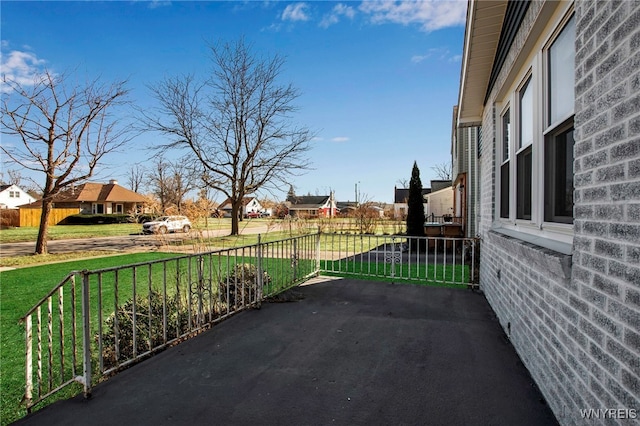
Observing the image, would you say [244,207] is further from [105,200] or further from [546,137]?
[546,137]

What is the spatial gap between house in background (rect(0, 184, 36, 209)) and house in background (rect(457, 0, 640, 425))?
2317 inches

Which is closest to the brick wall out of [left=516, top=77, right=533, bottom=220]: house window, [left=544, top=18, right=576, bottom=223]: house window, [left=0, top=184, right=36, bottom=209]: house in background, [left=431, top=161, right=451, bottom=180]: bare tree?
[left=544, top=18, right=576, bottom=223]: house window

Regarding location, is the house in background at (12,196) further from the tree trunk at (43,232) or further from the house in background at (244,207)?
the tree trunk at (43,232)

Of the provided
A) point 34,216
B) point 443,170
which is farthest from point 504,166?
point 443,170

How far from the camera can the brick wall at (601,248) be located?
1.33m

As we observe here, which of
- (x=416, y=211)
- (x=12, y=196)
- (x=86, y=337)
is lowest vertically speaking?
(x=86, y=337)

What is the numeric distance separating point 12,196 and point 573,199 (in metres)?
63.1

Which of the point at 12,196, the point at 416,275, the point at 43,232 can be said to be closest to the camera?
the point at 416,275

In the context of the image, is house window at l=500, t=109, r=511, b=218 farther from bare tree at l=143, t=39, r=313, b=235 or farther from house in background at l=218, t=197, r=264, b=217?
bare tree at l=143, t=39, r=313, b=235

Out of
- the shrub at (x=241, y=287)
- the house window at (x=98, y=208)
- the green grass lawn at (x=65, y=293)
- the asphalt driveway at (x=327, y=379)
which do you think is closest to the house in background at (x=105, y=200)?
the house window at (x=98, y=208)

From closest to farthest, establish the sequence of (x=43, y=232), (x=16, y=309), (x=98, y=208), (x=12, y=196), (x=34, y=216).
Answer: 1. (x=16, y=309)
2. (x=43, y=232)
3. (x=34, y=216)
4. (x=98, y=208)
5. (x=12, y=196)

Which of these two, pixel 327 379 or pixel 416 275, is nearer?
pixel 327 379

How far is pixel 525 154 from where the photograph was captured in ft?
11.5

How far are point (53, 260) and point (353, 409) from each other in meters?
11.8
